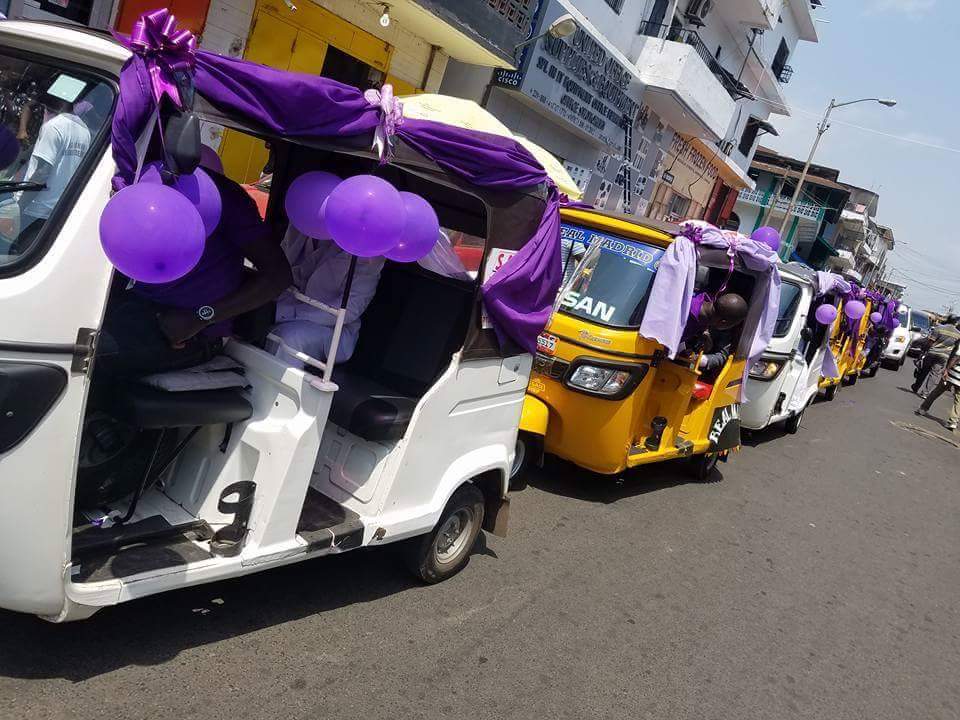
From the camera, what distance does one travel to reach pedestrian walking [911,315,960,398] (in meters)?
19.0

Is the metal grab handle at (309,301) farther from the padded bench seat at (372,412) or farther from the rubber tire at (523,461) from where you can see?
the rubber tire at (523,461)

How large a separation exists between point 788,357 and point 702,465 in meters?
2.43

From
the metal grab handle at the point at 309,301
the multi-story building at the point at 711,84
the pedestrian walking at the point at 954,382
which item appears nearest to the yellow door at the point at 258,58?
the metal grab handle at the point at 309,301

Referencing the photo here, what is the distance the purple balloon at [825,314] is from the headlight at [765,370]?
6.79 ft

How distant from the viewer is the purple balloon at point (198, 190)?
8.34 ft

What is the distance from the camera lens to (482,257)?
13.2ft

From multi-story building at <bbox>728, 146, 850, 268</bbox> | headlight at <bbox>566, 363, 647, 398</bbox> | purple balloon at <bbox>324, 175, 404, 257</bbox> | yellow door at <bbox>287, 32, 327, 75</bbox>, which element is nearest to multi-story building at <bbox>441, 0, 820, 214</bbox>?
yellow door at <bbox>287, 32, 327, 75</bbox>

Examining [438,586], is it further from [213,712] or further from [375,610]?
[213,712]

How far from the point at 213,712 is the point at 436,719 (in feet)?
2.88

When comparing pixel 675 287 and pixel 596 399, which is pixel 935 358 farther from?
pixel 596 399

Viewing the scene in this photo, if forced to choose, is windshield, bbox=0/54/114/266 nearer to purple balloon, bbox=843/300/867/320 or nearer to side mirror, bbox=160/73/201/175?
side mirror, bbox=160/73/201/175

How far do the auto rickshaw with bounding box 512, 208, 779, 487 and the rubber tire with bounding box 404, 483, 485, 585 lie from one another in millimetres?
1532

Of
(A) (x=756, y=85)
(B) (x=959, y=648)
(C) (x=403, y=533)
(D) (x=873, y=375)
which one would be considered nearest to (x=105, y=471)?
(C) (x=403, y=533)

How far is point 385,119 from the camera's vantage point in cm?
312
